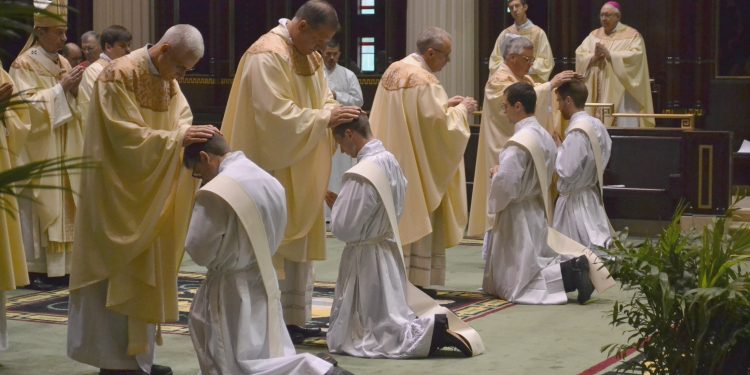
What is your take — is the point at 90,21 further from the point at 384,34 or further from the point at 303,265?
the point at 303,265

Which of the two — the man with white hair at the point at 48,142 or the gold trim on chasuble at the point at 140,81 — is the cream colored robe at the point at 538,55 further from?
the gold trim on chasuble at the point at 140,81

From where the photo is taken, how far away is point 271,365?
17.3 feet

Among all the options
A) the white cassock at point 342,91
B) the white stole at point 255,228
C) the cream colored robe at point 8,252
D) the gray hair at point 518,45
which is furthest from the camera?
the white cassock at point 342,91

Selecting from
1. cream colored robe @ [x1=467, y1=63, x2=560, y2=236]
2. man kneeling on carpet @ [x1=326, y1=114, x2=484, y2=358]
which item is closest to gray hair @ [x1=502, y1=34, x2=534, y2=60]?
cream colored robe @ [x1=467, y1=63, x2=560, y2=236]

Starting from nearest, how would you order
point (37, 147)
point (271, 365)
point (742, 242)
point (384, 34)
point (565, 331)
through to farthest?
point (742, 242) < point (271, 365) < point (565, 331) < point (37, 147) < point (384, 34)

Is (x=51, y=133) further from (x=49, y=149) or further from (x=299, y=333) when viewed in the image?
(x=299, y=333)

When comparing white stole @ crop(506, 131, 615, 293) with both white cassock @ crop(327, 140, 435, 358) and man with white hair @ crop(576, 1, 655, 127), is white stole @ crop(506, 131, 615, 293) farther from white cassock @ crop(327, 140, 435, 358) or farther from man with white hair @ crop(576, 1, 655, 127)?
man with white hair @ crop(576, 1, 655, 127)

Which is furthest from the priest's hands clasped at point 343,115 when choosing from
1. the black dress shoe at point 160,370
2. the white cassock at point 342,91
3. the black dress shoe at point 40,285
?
the white cassock at point 342,91

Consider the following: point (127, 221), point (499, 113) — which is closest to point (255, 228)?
point (127, 221)

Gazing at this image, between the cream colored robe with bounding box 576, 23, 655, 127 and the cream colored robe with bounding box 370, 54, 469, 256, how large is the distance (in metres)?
5.60

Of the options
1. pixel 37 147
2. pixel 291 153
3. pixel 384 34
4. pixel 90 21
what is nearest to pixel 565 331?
pixel 291 153

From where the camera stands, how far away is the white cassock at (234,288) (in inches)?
209

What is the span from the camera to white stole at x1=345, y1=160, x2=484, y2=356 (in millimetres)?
6457

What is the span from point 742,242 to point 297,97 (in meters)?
2.98
